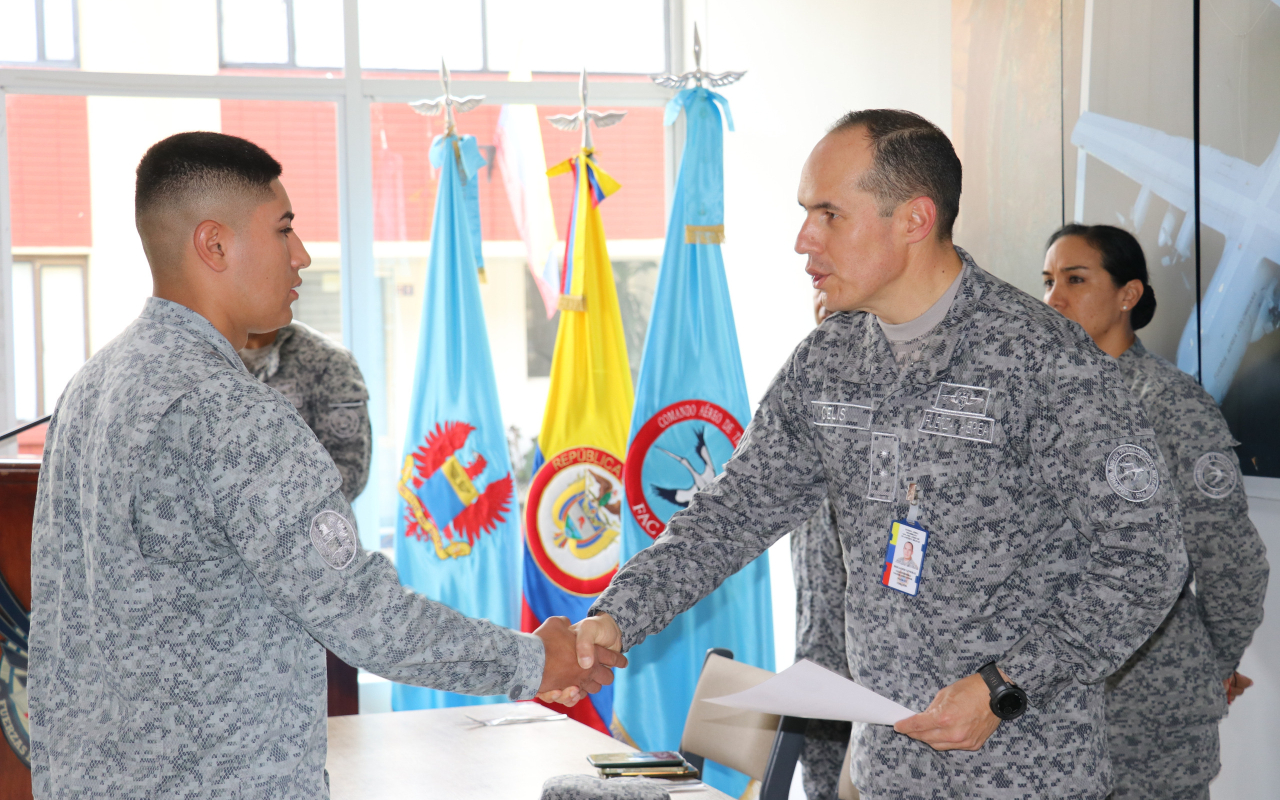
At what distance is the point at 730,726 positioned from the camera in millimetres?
2572

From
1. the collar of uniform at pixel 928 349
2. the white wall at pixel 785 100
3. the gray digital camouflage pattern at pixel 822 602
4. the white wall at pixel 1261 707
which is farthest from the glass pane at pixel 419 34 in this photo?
the white wall at pixel 1261 707

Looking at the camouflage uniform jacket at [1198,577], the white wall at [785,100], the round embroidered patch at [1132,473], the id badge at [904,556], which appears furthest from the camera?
the white wall at [785,100]

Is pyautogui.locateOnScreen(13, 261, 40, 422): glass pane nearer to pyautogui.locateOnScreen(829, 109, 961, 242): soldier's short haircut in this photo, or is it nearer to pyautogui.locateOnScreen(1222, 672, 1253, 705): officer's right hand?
pyautogui.locateOnScreen(829, 109, 961, 242): soldier's short haircut

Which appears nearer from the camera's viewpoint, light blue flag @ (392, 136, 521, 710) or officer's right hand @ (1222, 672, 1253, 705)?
officer's right hand @ (1222, 672, 1253, 705)

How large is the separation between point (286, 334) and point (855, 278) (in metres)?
2.53

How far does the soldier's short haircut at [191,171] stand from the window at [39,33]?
335 centimetres

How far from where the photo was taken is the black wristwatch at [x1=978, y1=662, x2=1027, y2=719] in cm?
149

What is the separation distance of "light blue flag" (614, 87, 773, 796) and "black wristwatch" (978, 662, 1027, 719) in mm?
2399

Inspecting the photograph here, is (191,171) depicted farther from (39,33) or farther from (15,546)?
(39,33)

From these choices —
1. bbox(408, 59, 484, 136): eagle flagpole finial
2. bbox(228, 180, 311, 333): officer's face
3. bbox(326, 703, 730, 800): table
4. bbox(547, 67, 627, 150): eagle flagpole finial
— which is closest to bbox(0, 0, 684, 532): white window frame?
bbox(408, 59, 484, 136): eagle flagpole finial

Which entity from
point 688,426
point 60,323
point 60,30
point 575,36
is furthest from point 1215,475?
point 60,30

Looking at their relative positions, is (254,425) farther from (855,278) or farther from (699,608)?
(699,608)

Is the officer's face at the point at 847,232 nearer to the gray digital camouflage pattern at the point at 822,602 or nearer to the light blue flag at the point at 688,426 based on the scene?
the gray digital camouflage pattern at the point at 822,602

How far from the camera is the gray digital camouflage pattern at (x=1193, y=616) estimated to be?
2.35 m
